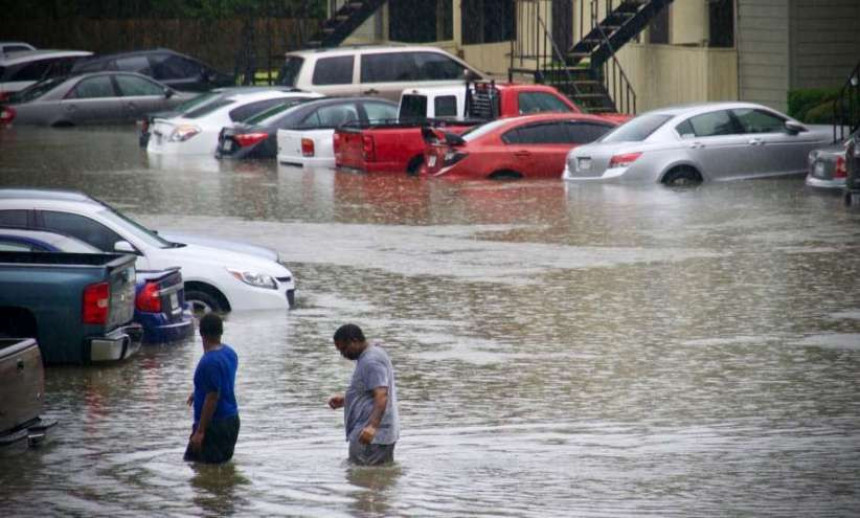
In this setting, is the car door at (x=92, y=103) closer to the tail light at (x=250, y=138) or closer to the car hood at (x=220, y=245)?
the tail light at (x=250, y=138)

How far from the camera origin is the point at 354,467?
36.3ft

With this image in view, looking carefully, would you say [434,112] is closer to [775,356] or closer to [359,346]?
[775,356]

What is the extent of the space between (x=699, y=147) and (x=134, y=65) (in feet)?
76.4

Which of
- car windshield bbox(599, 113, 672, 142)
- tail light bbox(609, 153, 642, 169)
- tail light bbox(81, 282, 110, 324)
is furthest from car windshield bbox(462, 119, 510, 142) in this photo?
tail light bbox(81, 282, 110, 324)

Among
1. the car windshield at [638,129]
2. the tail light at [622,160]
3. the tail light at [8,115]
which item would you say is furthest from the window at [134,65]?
the tail light at [622,160]

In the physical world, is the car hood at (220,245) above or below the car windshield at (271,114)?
below

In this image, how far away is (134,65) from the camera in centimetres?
4866

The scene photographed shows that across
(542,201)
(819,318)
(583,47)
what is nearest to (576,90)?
(583,47)

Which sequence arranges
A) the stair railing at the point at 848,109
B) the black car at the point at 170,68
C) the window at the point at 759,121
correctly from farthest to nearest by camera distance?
the black car at the point at 170,68 → the stair railing at the point at 848,109 → the window at the point at 759,121

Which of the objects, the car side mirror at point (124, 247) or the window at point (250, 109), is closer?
the car side mirror at point (124, 247)

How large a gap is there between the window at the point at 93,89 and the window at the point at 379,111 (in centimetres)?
1238

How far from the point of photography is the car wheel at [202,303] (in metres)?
17.3

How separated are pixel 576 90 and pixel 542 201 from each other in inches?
459

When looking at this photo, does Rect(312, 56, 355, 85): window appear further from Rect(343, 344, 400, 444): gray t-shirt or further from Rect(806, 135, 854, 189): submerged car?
Rect(343, 344, 400, 444): gray t-shirt
